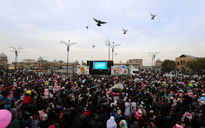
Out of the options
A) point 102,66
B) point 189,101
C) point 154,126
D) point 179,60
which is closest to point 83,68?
point 102,66

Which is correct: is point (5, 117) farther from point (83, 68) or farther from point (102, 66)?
point (83, 68)

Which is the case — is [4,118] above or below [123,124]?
above

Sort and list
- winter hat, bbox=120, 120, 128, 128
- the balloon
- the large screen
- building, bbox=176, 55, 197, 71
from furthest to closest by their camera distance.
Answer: building, bbox=176, 55, 197, 71, the large screen, winter hat, bbox=120, 120, 128, 128, the balloon

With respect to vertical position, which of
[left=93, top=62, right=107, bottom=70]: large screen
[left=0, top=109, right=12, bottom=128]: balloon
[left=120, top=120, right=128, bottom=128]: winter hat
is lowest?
[left=120, top=120, right=128, bottom=128]: winter hat

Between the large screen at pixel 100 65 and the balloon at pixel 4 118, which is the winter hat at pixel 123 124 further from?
the large screen at pixel 100 65

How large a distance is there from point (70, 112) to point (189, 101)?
22.6 feet

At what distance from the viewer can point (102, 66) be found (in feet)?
88.1

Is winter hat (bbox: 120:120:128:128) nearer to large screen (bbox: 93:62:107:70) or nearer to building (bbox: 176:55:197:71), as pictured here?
large screen (bbox: 93:62:107:70)

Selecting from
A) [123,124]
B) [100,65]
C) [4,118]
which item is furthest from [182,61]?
[4,118]

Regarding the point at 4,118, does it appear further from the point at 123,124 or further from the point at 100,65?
the point at 100,65

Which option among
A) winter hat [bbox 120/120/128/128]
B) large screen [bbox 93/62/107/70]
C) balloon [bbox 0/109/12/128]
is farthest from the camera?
large screen [bbox 93/62/107/70]

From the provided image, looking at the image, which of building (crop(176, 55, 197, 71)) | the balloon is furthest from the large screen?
building (crop(176, 55, 197, 71))

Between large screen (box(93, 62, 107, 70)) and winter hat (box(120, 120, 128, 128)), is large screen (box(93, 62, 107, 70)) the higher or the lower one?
the higher one

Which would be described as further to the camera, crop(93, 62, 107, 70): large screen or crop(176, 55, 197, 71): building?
crop(176, 55, 197, 71): building
